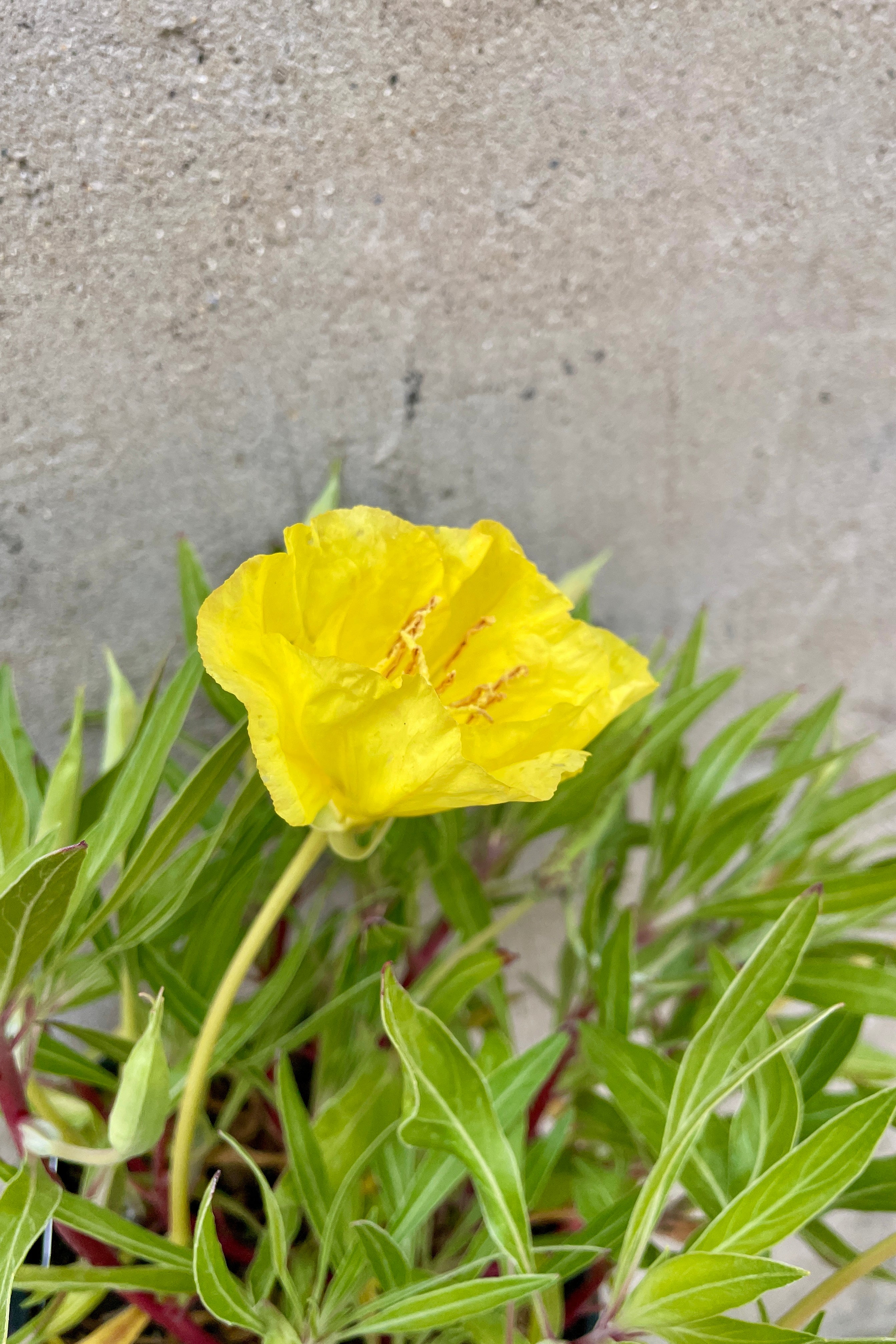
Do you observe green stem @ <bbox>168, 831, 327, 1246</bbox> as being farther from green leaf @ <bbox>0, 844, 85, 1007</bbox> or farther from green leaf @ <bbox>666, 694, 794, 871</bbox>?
green leaf @ <bbox>666, 694, 794, 871</bbox>

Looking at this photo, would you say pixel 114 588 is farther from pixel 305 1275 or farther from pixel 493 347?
pixel 305 1275

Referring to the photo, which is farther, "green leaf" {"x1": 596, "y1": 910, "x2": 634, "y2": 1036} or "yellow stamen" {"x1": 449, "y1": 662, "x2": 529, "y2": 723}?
"green leaf" {"x1": 596, "y1": 910, "x2": 634, "y2": 1036}

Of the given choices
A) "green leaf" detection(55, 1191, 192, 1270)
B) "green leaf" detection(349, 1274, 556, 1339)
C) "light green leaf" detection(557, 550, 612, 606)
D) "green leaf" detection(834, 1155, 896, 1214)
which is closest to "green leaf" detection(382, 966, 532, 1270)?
"green leaf" detection(349, 1274, 556, 1339)

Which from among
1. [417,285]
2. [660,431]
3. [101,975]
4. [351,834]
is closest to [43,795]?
[101,975]

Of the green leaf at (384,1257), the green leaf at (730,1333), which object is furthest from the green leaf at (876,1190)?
the green leaf at (384,1257)

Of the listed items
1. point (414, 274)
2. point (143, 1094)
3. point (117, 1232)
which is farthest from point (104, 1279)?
point (414, 274)

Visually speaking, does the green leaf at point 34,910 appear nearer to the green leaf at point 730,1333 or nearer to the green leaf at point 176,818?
the green leaf at point 176,818
